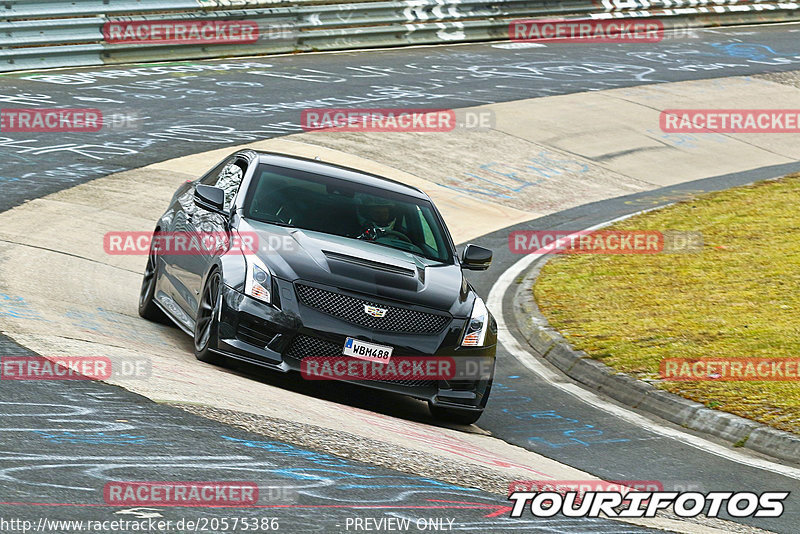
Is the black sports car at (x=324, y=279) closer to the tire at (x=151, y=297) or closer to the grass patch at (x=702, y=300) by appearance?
the tire at (x=151, y=297)

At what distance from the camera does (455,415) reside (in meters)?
8.95

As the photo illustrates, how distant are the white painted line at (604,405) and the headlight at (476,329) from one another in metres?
1.61

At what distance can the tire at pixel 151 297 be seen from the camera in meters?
10.3

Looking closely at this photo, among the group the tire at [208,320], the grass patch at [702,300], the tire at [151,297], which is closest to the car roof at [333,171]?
the tire at [151,297]

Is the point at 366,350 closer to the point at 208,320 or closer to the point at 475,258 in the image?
the point at 208,320

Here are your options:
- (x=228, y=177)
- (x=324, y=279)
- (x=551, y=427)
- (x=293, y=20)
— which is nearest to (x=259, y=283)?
(x=324, y=279)

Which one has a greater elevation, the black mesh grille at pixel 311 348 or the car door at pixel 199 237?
the car door at pixel 199 237

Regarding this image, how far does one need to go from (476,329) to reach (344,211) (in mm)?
1564

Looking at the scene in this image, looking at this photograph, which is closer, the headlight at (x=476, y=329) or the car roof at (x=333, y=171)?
the headlight at (x=476, y=329)

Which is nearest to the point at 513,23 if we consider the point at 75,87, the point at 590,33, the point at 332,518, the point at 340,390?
the point at 590,33

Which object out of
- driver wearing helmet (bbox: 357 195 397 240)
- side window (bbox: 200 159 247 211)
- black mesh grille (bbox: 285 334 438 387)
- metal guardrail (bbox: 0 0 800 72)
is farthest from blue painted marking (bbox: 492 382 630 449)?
metal guardrail (bbox: 0 0 800 72)

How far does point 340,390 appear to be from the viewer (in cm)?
927

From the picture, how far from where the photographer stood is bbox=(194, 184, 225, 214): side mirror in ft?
30.9

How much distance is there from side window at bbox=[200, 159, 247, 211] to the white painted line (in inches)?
→ 132
